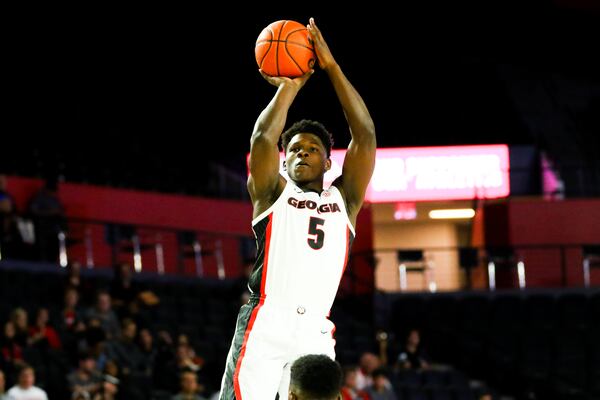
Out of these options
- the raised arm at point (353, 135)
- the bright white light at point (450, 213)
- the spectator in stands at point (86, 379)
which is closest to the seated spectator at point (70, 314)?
the spectator in stands at point (86, 379)

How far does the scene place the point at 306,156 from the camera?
6.19 metres

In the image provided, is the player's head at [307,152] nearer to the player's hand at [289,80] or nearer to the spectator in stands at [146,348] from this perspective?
the player's hand at [289,80]

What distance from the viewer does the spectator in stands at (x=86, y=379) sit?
12837 mm

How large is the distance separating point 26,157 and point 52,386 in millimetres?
8828

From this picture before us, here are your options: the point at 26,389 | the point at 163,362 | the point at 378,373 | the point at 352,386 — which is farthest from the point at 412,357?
the point at 26,389

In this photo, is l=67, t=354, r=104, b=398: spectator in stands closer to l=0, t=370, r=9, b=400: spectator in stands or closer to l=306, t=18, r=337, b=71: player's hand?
l=0, t=370, r=9, b=400: spectator in stands

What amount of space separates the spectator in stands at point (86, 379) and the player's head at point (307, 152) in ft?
23.3

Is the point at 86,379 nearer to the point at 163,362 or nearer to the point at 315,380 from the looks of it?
the point at 163,362

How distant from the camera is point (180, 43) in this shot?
2667cm

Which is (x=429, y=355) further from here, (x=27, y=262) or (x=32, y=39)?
(x=32, y=39)

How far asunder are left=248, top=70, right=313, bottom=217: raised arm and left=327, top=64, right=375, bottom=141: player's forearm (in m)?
0.22

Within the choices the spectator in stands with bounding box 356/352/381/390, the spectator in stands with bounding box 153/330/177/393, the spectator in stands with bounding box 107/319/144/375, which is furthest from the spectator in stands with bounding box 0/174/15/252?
the spectator in stands with bounding box 356/352/381/390

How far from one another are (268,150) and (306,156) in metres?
0.26

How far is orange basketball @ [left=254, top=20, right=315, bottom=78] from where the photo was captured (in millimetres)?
6145
